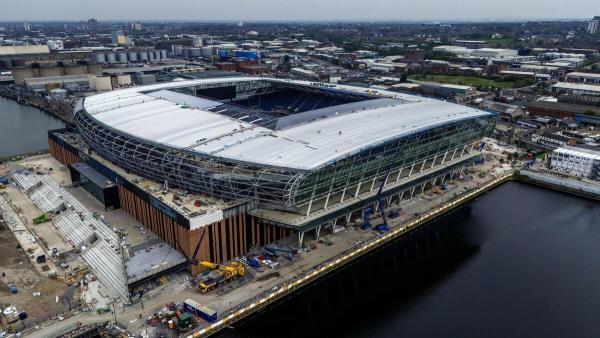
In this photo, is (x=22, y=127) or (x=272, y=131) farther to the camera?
(x=22, y=127)

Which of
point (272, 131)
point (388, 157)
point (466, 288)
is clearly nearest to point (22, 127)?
point (272, 131)

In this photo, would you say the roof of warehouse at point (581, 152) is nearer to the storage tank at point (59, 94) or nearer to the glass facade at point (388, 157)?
the glass facade at point (388, 157)

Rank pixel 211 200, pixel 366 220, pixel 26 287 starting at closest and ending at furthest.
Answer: pixel 26 287 → pixel 211 200 → pixel 366 220

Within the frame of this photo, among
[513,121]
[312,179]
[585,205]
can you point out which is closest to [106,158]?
[312,179]

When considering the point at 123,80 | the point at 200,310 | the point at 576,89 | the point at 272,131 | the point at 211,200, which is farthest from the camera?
the point at 123,80

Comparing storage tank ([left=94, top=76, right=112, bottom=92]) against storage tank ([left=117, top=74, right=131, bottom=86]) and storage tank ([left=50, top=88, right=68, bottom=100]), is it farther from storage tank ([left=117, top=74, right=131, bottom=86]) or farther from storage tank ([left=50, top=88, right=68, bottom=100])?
storage tank ([left=50, top=88, right=68, bottom=100])

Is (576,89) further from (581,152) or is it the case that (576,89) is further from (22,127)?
(22,127)
